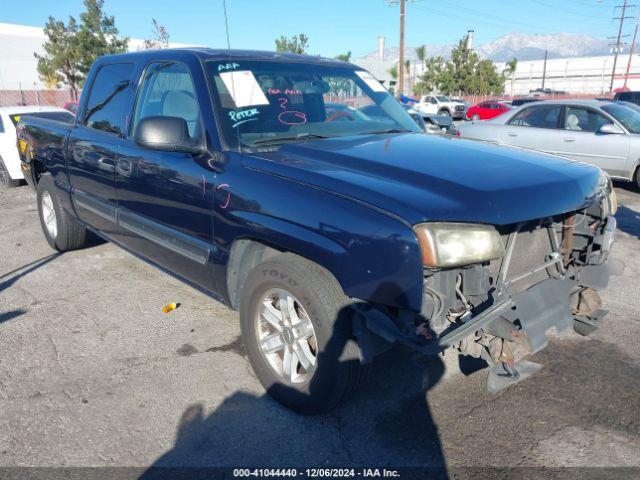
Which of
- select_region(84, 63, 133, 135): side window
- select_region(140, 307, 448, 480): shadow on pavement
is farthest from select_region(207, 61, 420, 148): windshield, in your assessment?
select_region(140, 307, 448, 480): shadow on pavement

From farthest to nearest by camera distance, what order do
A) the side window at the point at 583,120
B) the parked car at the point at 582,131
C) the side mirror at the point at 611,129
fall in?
the side window at the point at 583,120 → the parked car at the point at 582,131 → the side mirror at the point at 611,129

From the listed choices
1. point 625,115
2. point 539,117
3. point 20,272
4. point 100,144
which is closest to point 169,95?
point 100,144

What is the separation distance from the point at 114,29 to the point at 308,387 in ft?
106

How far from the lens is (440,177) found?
8.25 ft

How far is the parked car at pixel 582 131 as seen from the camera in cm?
856

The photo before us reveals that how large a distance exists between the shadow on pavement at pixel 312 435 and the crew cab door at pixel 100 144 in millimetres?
2103

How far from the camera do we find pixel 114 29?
1174 inches

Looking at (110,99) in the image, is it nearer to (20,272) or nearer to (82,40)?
(20,272)

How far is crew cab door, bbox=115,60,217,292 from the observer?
3.17 meters

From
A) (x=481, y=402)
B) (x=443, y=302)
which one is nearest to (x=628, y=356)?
(x=481, y=402)

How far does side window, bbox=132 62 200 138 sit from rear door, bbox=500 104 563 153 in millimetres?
7219

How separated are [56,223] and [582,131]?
824cm

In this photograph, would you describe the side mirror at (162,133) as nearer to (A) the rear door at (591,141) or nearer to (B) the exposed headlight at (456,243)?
(B) the exposed headlight at (456,243)

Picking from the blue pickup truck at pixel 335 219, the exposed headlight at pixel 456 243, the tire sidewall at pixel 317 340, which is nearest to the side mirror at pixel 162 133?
the blue pickup truck at pixel 335 219
